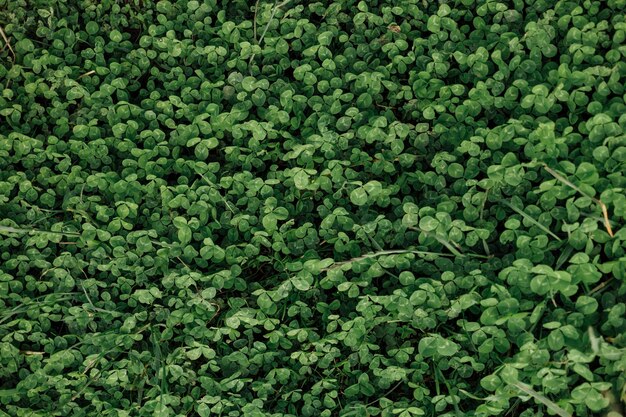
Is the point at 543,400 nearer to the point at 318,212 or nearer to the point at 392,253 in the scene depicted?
the point at 392,253

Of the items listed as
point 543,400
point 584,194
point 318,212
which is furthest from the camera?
point 318,212

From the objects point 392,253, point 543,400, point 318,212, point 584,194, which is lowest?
point 543,400

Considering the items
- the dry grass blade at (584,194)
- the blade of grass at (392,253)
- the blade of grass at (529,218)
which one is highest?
the dry grass blade at (584,194)

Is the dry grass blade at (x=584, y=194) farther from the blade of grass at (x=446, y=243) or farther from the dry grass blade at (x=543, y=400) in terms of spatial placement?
the dry grass blade at (x=543, y=400)

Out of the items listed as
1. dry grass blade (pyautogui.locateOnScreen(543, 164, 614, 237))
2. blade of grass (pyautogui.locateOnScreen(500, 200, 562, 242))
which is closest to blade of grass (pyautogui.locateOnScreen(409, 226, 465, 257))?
blade of grass (pyautogui.locateOnScreen(500, 200, 562, 242))

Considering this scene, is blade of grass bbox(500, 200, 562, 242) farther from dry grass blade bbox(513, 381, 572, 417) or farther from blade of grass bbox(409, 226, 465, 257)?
dry grass blade bbox(513, 381, 572, 417)

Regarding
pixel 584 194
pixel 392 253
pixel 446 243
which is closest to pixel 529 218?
pixel 584 194

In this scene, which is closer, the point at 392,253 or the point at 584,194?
the point at 584,194

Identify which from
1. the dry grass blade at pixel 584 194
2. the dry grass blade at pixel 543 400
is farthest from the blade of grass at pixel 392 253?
the dry grass blade at pixel 543 400
